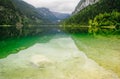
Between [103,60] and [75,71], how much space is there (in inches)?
233

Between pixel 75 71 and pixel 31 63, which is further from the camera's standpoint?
pixel 31 63

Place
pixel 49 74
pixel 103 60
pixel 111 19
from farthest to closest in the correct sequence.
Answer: pixel 111 19 < pixel 103 60 < pixel 49 74

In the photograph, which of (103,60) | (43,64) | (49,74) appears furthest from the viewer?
(103,60)

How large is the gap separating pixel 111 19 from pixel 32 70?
137093 mm

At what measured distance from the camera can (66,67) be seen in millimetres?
22938

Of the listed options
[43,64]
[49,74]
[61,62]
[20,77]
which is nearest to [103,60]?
[61,62]

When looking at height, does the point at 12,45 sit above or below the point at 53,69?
below

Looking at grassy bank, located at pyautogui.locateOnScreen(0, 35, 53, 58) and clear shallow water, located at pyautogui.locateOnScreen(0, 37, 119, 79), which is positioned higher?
clear shallow water, located at pyautogui.locateOnScreen(0, 37, 119, 79)

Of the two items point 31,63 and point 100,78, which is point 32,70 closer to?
point 31,63

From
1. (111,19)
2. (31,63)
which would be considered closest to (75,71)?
(31,63)

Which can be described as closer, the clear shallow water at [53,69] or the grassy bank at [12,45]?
the clear shallow water at [53,69]

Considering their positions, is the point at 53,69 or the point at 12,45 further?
the point at 12,45

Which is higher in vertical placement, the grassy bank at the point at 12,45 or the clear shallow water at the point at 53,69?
the clear shallow water at the point at 53,69

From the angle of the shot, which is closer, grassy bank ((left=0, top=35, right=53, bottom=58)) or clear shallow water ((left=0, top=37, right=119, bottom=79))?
clear shallow water ((left=0, top=37, right=119, bottom=79))
